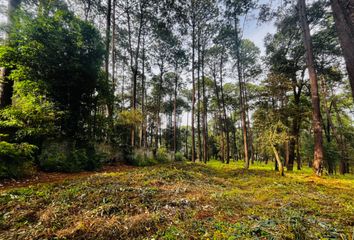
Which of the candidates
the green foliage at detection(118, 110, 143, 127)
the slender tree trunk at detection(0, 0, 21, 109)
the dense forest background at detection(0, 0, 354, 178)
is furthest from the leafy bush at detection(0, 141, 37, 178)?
the green foliage at detection(118, 110, 143, 127)

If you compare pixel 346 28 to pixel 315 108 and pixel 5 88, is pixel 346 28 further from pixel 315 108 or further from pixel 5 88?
pixel 5 88

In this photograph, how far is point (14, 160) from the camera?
3.97 meters

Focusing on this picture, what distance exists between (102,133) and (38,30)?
15.1ft

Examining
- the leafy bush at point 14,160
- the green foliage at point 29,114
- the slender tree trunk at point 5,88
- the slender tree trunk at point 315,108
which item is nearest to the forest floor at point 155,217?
the leafy bush at point 14,160

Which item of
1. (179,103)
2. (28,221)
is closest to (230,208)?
(28,221)

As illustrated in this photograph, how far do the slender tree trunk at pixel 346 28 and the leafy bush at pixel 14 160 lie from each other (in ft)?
22.1

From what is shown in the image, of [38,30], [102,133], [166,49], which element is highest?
[166,49]

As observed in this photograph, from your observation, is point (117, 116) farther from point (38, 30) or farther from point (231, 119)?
point (231, 119)

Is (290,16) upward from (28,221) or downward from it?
upward

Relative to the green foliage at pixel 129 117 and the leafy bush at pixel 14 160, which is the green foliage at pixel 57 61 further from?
the green foliage at pixel 129 117

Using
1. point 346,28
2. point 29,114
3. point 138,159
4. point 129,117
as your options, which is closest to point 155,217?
point 346,28

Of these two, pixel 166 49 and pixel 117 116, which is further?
pixel 166 49

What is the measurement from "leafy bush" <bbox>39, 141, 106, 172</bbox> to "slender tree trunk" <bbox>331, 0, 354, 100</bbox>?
23.7 ft

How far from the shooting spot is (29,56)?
539cm
